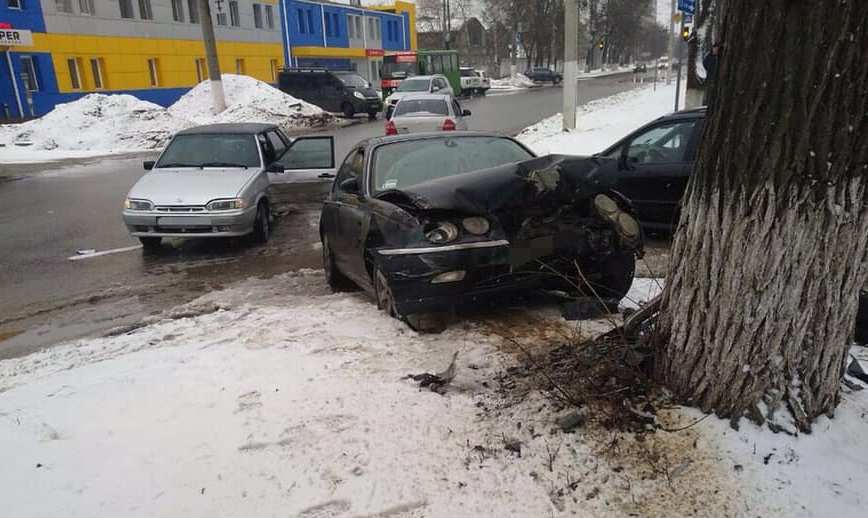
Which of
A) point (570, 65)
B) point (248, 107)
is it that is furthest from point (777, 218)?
point (248, 107)

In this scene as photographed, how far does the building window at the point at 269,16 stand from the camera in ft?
142

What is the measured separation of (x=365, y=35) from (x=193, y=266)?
5244 cm

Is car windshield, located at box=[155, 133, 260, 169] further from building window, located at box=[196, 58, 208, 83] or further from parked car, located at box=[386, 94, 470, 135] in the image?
building window, located at box=[196, 58, 208, 83]

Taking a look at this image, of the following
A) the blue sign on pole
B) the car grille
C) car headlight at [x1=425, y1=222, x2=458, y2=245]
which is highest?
the blue sign on pole

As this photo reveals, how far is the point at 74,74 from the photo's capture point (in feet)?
98.7

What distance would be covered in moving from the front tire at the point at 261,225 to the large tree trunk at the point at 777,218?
259 inches

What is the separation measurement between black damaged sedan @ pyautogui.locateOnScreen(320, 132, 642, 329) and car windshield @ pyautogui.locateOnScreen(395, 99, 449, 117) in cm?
1022

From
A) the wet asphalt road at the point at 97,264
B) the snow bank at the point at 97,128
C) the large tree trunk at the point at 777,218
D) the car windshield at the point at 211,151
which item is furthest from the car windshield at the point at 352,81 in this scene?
the large tree trunk at the point at 777,218

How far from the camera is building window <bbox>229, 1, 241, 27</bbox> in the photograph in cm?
4006

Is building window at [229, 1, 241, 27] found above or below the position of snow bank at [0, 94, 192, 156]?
above

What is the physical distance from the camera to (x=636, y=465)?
262cm

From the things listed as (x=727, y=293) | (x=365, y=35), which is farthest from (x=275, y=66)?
(x=727, y=293)

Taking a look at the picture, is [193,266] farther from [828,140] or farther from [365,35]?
[365,35]

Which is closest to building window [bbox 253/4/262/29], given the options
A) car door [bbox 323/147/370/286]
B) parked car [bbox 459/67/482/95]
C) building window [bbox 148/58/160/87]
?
building window [bbox 148/58/160/87]
